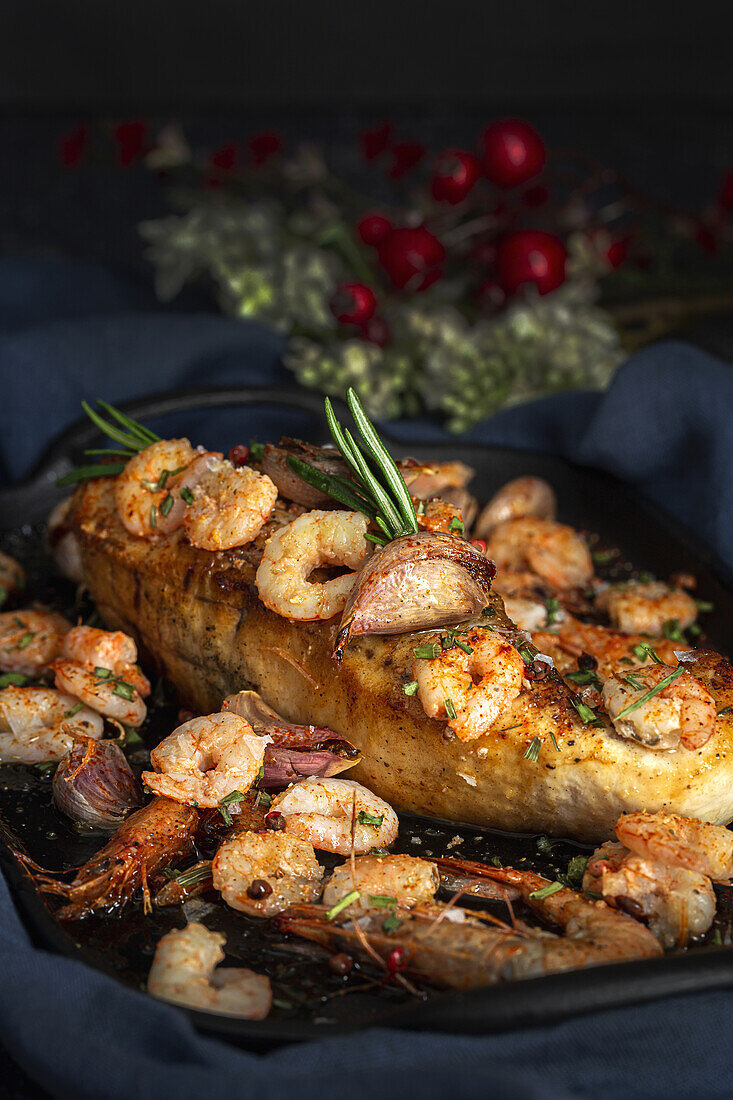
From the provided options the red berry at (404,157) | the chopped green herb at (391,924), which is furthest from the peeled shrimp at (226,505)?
the red berry at (404,157)

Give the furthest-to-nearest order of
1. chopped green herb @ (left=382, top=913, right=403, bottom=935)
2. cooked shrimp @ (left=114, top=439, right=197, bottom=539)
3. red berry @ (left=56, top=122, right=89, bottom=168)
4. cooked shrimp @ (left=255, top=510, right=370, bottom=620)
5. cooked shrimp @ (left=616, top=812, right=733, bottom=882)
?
1. red berry @ (left=56, top=122, right=89, bottom=168)
2. cooked shrimp @ (left=114, top=439, right=197, bottom=539)
3. cooked shrimp @ (left=255, top=510, right=370, bottom=620)
4. cooked shrimp @ (left=616, top=812, right=733, bottom=882)
5. chopped green herb @ (left=382, top=913, right=403, bottom=935)

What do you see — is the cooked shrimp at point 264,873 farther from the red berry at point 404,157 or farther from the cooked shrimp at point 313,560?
the red berry at point 404,157

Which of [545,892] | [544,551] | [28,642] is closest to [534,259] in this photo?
[544,551]

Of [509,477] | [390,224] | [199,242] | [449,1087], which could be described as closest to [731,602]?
[509,477]

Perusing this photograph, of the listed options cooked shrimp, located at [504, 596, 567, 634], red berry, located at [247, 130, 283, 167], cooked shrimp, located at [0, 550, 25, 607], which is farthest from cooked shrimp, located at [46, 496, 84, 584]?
red berry, located at [247, 130, 283, 167]

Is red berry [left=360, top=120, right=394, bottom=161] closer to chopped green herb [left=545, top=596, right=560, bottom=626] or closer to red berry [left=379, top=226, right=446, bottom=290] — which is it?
red berry [left=379, top=226, right=446, bottom=290]

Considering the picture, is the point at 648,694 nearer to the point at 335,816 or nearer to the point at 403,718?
the point at 403,718
